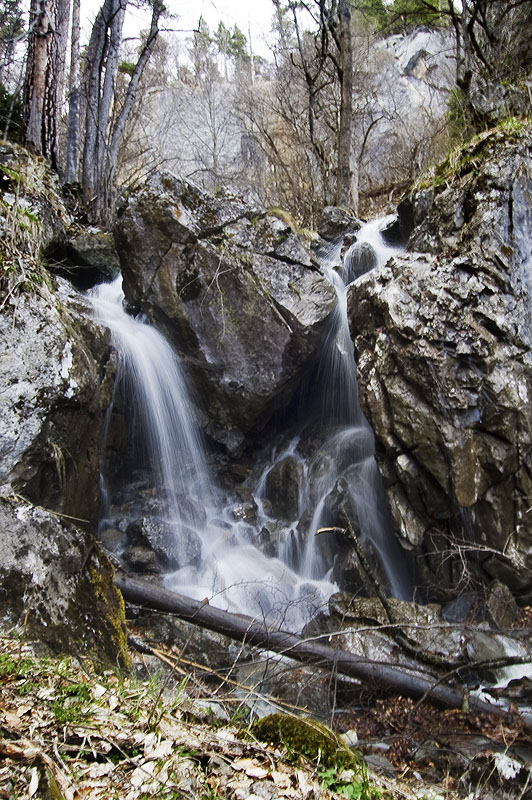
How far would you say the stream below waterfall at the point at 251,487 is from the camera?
6383 millimetres

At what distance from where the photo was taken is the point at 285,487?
756cm

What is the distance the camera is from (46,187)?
27.3 ft

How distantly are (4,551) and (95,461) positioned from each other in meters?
3.02

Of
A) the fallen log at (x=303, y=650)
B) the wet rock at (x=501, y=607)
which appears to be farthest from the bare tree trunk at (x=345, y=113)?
the fallen log at (x=303, y=650)

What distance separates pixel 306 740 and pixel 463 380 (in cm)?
428

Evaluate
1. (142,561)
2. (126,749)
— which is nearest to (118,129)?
(142,561)

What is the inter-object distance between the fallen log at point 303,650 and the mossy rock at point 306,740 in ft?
5.27

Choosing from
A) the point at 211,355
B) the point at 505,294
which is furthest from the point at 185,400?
the point at 505,294

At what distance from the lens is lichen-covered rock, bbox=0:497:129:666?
269cm

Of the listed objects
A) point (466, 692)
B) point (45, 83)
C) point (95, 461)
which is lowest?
point (466, 692)

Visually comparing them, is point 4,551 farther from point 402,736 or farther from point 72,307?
point 72,307

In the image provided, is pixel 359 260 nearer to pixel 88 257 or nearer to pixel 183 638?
pixel 88 257

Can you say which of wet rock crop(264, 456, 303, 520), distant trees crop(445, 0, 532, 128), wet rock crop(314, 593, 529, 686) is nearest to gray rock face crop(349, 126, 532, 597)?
wet rock crop(314, 593, 529, 686)

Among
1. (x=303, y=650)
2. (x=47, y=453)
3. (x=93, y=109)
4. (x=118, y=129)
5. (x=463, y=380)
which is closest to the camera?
(x=303, y=650)
